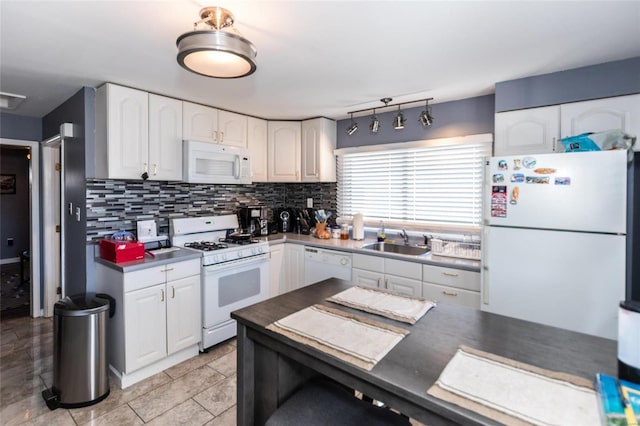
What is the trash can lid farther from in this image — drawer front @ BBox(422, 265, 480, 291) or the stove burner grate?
drawer front @ BBox(422, 265, 480, 291)

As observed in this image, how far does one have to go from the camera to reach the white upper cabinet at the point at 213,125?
3047 mm

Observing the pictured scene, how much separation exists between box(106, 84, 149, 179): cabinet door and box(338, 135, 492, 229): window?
2.13m

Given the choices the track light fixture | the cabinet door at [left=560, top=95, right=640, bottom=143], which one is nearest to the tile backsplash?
the track light fixture

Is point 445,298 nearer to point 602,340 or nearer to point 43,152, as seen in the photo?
point 602,340

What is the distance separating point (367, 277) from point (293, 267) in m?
0.95

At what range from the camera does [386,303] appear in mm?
1536

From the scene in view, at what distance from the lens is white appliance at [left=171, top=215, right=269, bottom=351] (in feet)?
9.25

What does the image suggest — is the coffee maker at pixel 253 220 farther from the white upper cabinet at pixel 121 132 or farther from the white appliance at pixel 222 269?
the white upper cabinet at pixel 121 132

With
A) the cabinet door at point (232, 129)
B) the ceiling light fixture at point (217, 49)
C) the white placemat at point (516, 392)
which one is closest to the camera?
the white placemat at point (516, 392)

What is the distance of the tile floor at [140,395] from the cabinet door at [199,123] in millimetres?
2023

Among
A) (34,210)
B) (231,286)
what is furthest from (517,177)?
(34,210)

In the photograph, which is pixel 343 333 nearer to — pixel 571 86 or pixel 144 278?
pixel 144 278

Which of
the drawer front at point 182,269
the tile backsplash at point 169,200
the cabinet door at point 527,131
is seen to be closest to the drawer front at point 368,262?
the tile backsplash at point 169,200

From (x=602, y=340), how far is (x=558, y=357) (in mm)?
273
